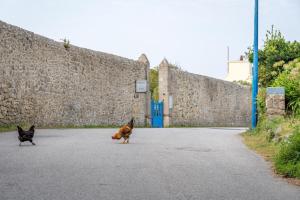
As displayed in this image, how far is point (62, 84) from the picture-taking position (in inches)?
917

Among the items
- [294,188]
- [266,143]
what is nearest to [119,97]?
[266,143]

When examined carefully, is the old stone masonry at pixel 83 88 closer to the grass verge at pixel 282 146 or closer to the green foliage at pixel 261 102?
the grass verge at pixel 282 146

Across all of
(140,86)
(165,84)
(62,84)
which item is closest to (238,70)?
(165,84)

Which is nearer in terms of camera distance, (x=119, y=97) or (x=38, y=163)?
(x=38, y=163)

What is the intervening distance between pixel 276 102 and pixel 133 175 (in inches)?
386

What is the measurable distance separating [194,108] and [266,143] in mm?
22624

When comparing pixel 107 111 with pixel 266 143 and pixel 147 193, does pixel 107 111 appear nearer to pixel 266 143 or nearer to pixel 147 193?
pixel 266 143

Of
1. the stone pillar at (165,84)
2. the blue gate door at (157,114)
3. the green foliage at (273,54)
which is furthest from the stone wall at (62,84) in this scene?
the green foliage at (273,54)

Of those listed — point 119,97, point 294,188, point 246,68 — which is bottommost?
point 294,188

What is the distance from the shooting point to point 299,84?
655 inches

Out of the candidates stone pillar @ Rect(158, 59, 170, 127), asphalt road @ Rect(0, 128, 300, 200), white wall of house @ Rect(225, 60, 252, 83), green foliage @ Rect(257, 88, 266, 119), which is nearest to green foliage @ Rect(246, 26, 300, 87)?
stone pillar @ Rect(158, 59, 170, 127)

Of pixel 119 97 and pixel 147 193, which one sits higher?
pixel 119 97

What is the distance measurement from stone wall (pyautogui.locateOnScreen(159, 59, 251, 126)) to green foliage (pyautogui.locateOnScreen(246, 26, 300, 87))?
5388 mm

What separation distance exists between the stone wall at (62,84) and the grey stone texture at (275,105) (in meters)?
9.40
